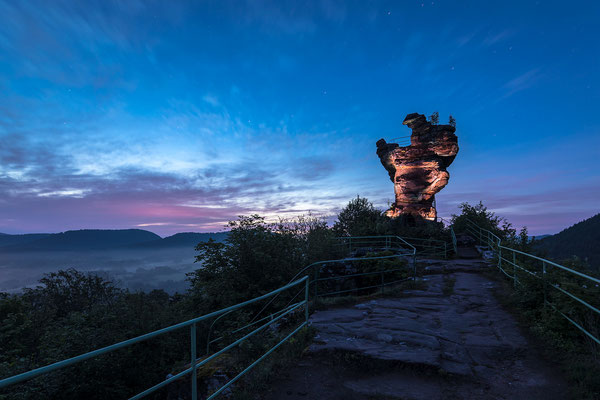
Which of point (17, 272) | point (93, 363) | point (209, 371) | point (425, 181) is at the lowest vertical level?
point (17, 272)

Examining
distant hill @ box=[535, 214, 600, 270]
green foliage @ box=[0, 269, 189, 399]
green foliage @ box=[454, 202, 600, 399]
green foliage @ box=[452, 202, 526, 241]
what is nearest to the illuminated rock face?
green foliage @ box=[452, 202, 526, 241]

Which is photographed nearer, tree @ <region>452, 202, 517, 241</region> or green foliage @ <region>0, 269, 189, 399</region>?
green foliage @ <region>0, 269, 189, 399</region>

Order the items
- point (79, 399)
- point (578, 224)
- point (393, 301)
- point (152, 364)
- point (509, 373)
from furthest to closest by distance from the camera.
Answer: point (578, 224) < point (152, 364) < point (79, 399) < point (393, 301) < point (509, 373)

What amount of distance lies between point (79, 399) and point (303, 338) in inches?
353

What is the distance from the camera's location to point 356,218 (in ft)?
82.6

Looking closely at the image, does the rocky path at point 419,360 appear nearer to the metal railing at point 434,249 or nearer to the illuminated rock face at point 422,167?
the metal railing at point 434,249

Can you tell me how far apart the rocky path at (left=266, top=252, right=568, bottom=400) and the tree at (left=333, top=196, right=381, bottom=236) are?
16149 millimetres

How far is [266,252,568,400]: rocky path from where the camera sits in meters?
3.54

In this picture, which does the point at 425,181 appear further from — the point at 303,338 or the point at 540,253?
the point at 303,338

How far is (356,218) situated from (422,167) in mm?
7717

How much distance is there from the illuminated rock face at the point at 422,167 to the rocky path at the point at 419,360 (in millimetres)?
19473

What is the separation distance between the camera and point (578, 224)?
380 ft

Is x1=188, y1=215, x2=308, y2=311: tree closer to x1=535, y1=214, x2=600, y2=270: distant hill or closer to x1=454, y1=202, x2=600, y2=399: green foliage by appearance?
x1=454, y1=202, x2=600, y2=399: green foliage

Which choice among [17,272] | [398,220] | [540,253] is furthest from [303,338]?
[17,272]
